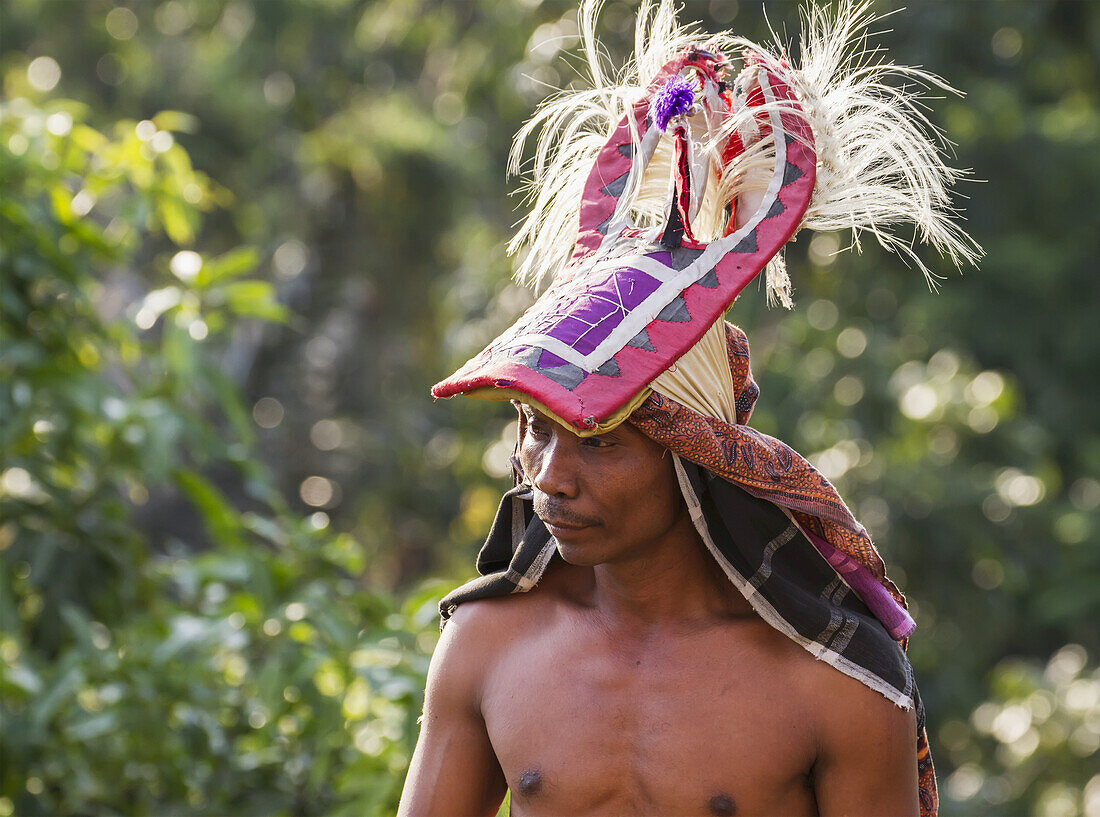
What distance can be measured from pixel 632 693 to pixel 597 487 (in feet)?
0.95

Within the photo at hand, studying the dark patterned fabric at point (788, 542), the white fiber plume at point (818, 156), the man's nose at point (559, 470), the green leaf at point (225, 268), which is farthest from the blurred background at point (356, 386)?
the man's nose at point (559, 470)

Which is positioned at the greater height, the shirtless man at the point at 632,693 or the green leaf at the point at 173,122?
the green leaf at the point at 173,122

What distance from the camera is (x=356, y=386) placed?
10.2 metres

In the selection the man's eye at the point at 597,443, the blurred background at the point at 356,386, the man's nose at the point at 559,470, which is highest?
the man's eye at the point at 597,443

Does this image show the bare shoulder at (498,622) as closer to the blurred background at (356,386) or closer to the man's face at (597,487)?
the man's face at (597,487)

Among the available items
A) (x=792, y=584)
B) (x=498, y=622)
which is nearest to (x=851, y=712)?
(x=792, y=584)

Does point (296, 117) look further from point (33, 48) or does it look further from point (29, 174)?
point (29, 174)

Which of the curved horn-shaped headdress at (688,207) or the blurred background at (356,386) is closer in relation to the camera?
the curved horn-shaped headdress at (688,207)

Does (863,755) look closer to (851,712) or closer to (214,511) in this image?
(851,712)

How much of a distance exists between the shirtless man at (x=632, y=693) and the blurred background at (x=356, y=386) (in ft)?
3.21

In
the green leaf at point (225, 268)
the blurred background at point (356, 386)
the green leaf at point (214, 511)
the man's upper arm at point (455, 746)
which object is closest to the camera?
the man's upper arm at point (455, 746)

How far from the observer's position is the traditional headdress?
4.83 ft

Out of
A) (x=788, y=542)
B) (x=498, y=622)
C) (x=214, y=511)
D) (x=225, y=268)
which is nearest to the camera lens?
(x=788, y=542)

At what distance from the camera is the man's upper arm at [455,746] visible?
1.71m
